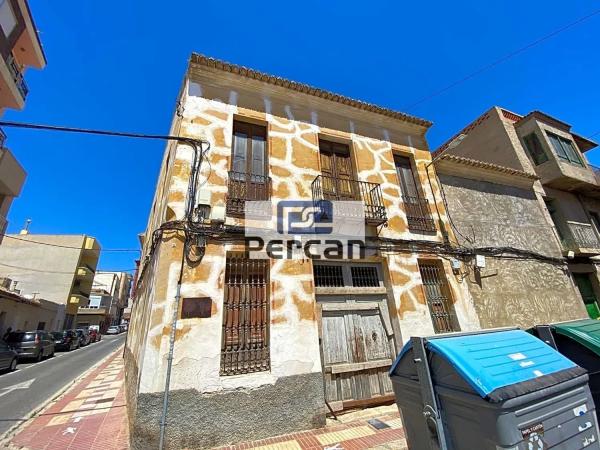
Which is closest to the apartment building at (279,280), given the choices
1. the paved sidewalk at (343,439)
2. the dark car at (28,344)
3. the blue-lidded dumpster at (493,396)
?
the paved sidewalk at (343,439)

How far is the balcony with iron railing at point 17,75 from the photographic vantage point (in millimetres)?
10195

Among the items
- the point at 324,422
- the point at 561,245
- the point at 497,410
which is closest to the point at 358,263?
the point at 324,422

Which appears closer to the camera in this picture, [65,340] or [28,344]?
[28,344]

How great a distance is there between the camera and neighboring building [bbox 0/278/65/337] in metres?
17.7

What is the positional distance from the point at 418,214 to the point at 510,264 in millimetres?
3382

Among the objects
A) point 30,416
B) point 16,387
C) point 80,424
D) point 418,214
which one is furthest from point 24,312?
point 418,214

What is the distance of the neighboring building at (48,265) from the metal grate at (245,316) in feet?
105

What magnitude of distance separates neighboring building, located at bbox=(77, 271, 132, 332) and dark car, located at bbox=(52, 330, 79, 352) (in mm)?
21326

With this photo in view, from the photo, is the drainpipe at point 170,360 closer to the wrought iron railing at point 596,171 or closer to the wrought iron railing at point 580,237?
the wrought iron railing at point 580,237

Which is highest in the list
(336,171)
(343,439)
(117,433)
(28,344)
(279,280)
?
(336,171)

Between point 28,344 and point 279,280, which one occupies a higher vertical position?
point 279,280

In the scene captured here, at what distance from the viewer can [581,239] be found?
10.2 meters

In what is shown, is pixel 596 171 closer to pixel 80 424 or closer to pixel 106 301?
pixel 80 424

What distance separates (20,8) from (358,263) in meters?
15.6
